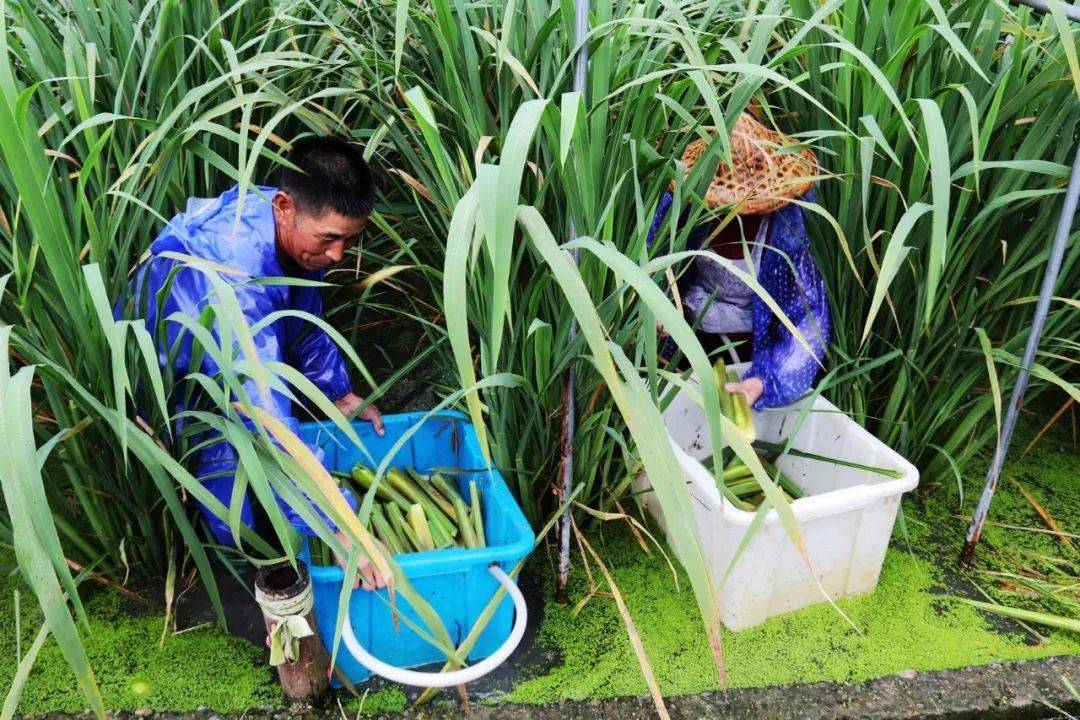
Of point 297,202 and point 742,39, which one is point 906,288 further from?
point 297,202

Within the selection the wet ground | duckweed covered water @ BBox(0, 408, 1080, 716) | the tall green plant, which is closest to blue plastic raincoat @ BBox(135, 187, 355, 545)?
duckweed covered water @ BBox(0, 408, 1080, 716)

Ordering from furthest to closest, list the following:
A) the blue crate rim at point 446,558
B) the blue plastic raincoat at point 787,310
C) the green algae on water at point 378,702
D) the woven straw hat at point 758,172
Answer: the blue plastic raincoat at point 787,310, the woven straw hat at point 758,172, the green algae on water at point 378,702, the blue crate rim at point 446,558

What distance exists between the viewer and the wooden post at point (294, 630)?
1208mm

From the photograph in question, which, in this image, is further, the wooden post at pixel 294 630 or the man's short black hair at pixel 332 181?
the man's short black hair at pixel 332 181

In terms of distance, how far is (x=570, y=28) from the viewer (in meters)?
1.28

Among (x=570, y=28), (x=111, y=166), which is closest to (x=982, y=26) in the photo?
(x=570, y=28)

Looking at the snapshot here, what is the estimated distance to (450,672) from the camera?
3.88ft

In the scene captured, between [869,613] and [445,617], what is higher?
[445,617]

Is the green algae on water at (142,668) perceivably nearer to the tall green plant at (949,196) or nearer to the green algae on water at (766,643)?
the green algae on water at (766,643)

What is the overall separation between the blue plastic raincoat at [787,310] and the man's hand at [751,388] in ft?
0.03

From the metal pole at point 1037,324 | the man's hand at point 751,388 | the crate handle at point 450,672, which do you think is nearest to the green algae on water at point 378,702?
the crate handle at point 450,672

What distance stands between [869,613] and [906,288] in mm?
624

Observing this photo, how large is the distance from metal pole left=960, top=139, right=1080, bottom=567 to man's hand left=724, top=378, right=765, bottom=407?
44 cm

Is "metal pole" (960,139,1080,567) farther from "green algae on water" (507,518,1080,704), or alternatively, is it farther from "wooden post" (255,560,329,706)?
"wooden post" (255,560,329,706)
